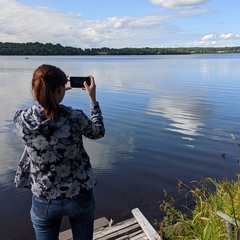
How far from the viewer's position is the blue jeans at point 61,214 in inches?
88.4

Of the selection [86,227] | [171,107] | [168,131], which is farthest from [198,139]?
[86,227]

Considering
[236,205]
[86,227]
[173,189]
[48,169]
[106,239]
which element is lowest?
[173,189]

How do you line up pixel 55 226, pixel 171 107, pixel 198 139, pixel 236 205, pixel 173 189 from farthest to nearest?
pixel 171 107 < pixel 198 139 < pixel 173 189 < pixel 236 205 < pixel 55 226

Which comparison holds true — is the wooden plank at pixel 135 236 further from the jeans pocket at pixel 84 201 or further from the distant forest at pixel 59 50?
the distant forest at pixel 59 50

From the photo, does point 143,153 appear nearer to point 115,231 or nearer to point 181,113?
point 115,231

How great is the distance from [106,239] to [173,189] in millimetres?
2907

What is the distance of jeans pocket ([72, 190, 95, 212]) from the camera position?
2264 millimetres

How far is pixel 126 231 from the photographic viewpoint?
434cm

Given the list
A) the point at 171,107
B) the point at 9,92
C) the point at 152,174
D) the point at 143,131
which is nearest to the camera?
the point at 152,174

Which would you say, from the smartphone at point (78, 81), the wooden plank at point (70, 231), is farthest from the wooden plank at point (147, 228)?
the smartphone at point (78, 81)

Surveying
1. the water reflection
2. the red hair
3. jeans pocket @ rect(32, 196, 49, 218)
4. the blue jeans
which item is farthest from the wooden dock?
the water reflection

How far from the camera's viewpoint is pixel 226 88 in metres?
22.0

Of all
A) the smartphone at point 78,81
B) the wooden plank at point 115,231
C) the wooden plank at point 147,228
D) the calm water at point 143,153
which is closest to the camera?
the smartphone at point 78,81

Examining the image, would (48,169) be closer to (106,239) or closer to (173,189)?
(106,239)
